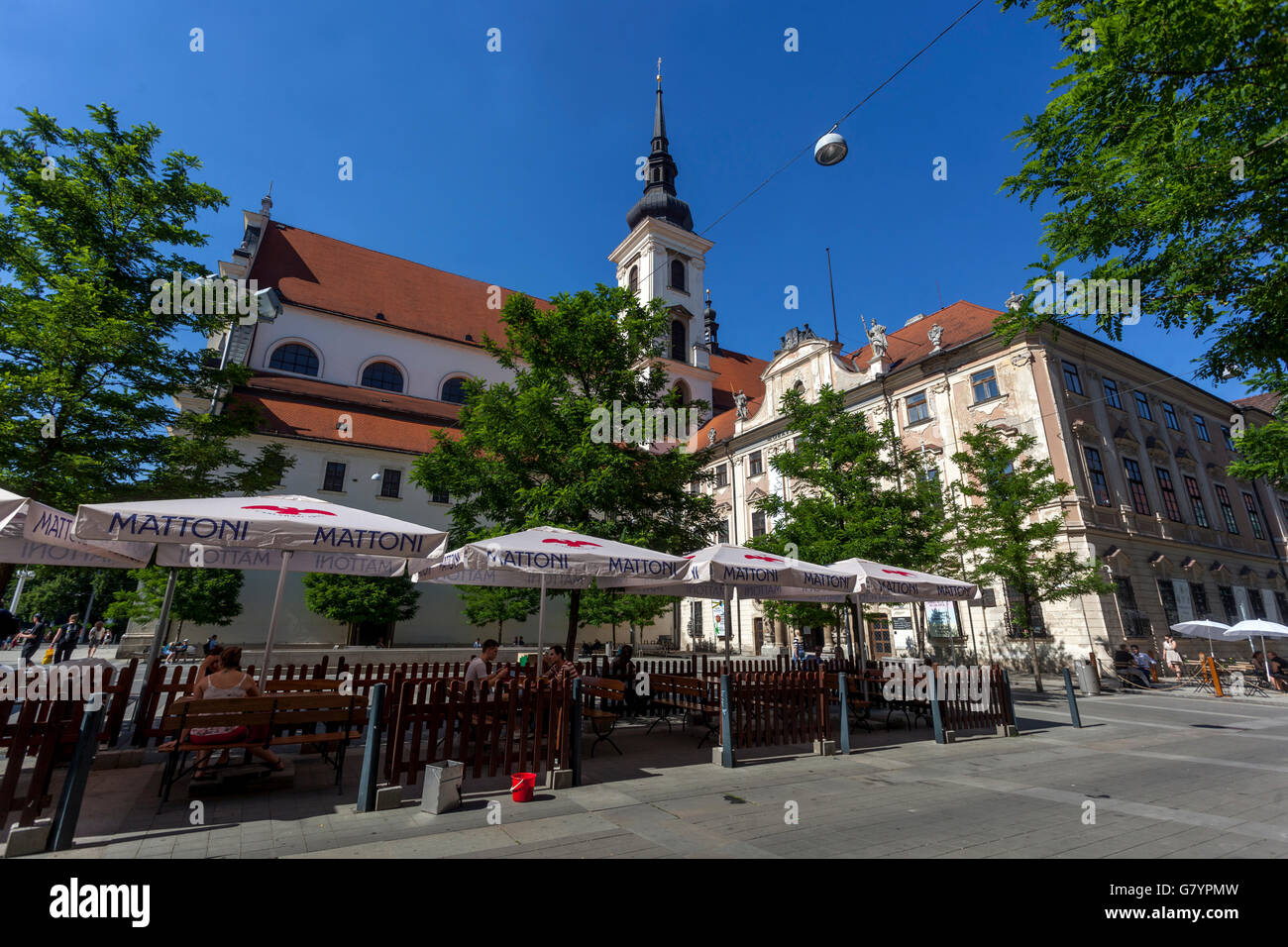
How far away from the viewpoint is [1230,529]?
96.9 ft

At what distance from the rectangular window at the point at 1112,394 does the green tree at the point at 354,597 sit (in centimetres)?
3382

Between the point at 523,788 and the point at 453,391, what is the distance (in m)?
35.9

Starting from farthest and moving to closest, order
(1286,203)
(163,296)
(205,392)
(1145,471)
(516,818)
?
(1145,471) → (205,392) → (163,296) → (1286,203) → (516,818)

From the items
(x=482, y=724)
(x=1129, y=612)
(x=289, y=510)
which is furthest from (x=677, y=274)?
(x=482, y=724)

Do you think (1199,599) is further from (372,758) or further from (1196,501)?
(372,758)

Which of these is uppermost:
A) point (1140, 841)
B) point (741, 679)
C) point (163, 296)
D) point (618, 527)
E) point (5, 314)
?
point (163, 296)

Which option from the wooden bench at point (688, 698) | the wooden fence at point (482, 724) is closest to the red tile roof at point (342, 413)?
the wooden bench at point (688, 698)

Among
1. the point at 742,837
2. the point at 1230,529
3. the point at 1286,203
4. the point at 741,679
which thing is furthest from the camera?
the point at 1230,529

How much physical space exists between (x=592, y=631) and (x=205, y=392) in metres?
27.2

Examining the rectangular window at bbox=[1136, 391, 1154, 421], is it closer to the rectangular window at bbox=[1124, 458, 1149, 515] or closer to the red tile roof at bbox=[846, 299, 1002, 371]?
the rectangular window at bbox=[1124, 458, 1149, 515]

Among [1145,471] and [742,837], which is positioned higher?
[1145,471]

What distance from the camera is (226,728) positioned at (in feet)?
17.2
